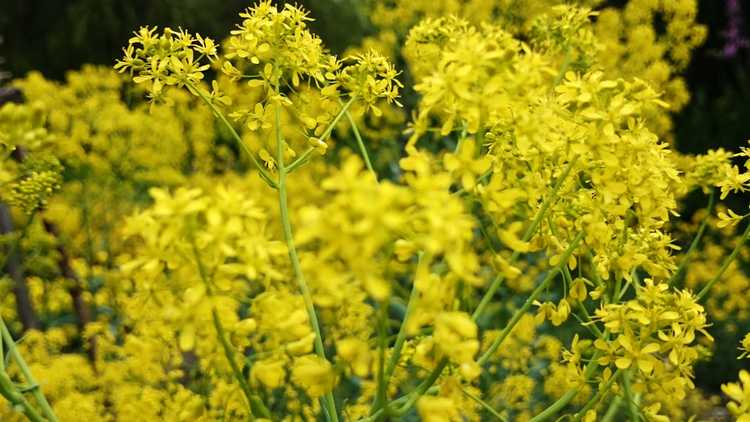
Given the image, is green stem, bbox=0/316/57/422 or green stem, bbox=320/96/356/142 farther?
green stem, bbox=320/96/356/142

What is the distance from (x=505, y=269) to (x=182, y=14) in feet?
32.6

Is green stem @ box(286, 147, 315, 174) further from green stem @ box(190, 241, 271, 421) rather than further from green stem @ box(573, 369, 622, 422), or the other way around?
green stem @ box(573, 369, 622, 422)

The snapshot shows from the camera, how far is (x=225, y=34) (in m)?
10.8

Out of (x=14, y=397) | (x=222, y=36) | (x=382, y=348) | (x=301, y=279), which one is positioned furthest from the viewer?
(x=222, y=36)

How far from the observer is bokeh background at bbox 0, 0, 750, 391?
878 cm

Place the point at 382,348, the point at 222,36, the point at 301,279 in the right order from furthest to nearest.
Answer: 1. the point at 222,36
2. the point at 301,279
3. the point at 382,348

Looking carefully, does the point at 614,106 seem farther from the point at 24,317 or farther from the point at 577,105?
the point at 24,317

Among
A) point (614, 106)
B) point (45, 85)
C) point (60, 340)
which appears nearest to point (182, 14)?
point (45, 85)

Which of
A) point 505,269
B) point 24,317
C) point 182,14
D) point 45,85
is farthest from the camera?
point 182,14

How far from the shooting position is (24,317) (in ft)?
12.5

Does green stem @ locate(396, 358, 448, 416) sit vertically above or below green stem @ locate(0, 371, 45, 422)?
below

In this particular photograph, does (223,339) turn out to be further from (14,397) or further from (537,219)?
(537,219)

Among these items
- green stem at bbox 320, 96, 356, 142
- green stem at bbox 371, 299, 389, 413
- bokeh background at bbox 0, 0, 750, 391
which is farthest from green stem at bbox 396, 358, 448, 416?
bokeh background at bbox 0, 0, 750, 391

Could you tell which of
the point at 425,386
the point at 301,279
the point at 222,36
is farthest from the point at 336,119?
the point at 222,36
